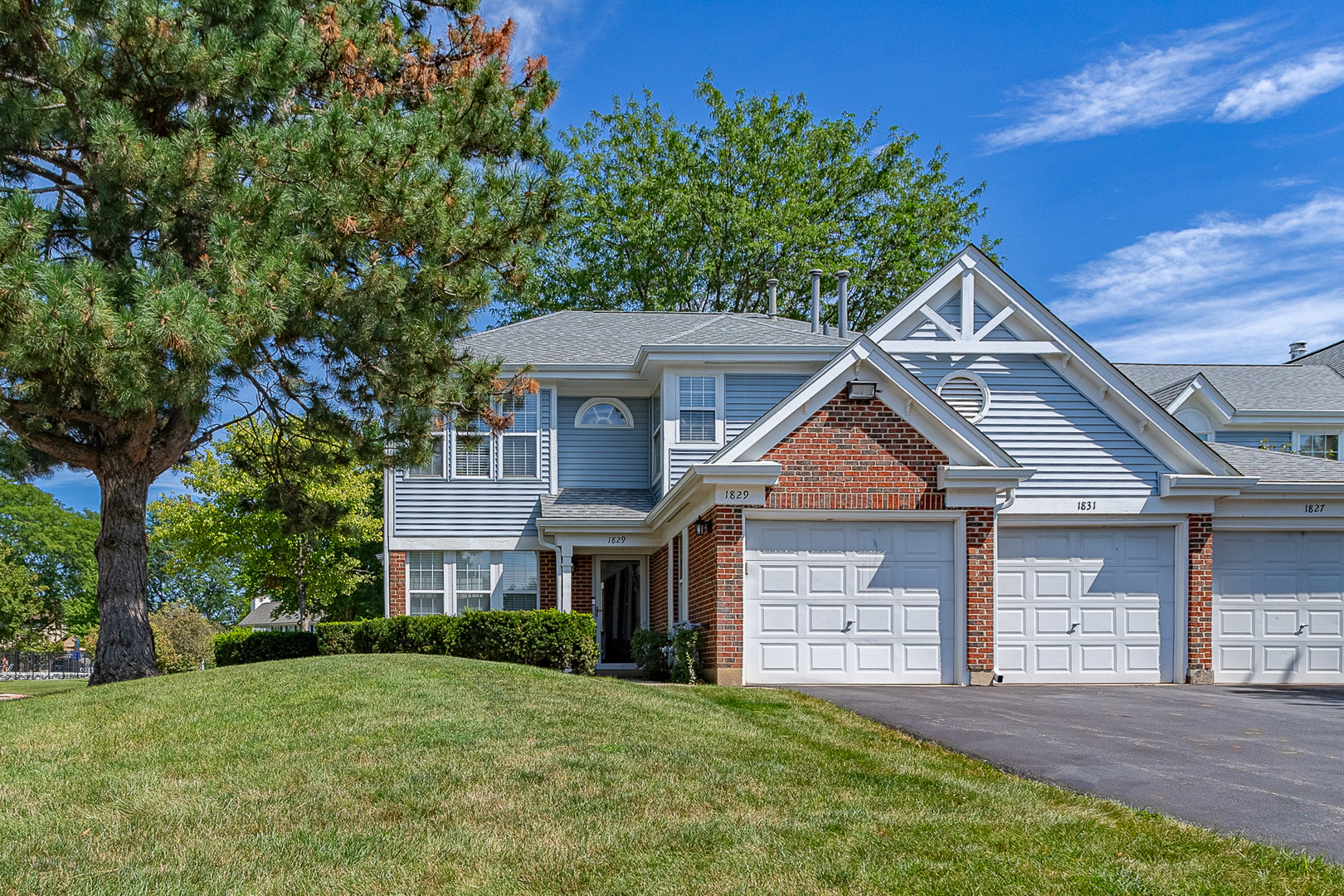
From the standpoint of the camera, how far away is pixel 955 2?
21672 millimetres

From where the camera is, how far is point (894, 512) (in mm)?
13914

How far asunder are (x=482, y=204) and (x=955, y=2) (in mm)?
13757

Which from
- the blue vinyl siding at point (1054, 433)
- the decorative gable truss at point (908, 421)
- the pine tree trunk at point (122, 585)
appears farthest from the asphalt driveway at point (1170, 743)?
the pine tree trunk at point (122, 585)

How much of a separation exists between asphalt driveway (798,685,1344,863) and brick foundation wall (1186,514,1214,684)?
1436mm

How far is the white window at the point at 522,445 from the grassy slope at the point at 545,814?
10461 millimetres

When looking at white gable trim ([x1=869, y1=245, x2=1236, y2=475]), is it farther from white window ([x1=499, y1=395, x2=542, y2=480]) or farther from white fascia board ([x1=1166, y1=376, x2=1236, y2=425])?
white window ([x1=499, y1=395, x2=542, y2=480])

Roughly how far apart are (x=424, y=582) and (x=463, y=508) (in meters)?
1.52

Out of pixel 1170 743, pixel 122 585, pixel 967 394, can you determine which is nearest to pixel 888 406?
pixel 967 394

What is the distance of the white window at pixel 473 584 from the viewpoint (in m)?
19.0

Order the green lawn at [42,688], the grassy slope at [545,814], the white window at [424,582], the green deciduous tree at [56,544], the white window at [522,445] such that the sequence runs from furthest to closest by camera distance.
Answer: the green deciduous tree at [56,544] < the green lawn at [42,688] < the white window at [522,445] < the white window at [424,582] < the grassy slope at [545,814]

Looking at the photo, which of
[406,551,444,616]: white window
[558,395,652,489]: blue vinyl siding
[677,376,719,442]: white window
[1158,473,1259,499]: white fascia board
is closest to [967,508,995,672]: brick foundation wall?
[1158,473,1259,499]: white fascia board

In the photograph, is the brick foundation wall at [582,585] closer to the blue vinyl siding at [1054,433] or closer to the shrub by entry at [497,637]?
the shrub by entry at [497,637]

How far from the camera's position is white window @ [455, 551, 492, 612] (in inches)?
747

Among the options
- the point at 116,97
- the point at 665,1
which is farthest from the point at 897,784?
the point at 665,1
